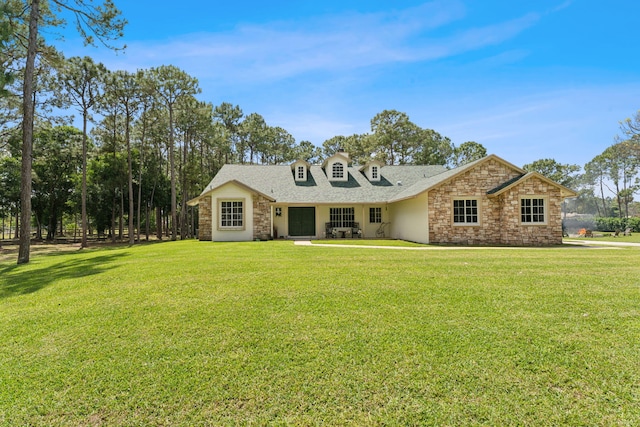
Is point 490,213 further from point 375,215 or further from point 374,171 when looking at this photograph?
point 374,171

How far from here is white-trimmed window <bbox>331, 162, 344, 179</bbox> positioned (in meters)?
22.3

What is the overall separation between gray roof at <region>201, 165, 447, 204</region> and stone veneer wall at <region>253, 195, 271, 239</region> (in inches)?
26.9

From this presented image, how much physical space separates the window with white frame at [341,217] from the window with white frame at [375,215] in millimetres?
1205

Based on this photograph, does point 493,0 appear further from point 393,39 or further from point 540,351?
point 540,351

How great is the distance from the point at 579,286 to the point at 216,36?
11822 millimetres

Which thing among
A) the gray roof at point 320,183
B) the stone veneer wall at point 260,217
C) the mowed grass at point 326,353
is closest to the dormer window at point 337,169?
the gray roof at point 320,183

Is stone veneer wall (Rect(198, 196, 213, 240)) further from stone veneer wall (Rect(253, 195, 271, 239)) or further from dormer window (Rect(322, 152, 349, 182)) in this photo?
dormer window (Rect(322, 152, 349, 182))

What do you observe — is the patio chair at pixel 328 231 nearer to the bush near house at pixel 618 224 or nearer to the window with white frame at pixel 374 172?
the window with white frame at pixel 374 172

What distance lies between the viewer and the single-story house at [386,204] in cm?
1509

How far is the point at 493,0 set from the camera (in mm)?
9648

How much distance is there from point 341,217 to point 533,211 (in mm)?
10186

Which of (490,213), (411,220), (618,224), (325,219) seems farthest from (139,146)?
(618,224)

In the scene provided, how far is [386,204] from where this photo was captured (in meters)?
20.0

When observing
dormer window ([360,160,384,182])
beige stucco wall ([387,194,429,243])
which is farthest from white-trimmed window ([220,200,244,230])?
dormer window ([360,160,384,182])
